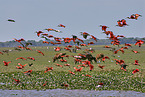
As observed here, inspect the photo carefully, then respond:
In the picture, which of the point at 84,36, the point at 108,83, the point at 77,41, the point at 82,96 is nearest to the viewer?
the point at 84,36

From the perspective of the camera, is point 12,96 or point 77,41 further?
point 12,96

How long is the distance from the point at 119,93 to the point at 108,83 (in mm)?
3862

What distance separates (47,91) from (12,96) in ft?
9.49

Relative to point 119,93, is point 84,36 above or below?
above

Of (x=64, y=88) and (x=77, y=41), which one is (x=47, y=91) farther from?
(x=77, y=41)

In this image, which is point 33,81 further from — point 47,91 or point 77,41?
point 77,41

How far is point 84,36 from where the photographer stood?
13.8 metres

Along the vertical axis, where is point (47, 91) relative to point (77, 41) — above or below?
below

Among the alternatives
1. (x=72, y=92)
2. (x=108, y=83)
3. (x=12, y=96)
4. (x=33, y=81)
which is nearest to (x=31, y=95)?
(x=12, y=96)

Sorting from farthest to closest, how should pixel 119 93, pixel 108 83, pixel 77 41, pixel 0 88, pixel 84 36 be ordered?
pixel 108 83, pixel 0 88, pixel 119 93, pixel 77 41, pixel 84 36

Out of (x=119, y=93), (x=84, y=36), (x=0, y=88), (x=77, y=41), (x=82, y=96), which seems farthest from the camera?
(x=0, y=88)

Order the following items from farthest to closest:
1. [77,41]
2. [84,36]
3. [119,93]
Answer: [119,93]
[77,41]
[84,36]

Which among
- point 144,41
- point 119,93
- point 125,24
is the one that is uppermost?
point 125,24

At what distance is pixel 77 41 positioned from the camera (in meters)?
→ 14.8
